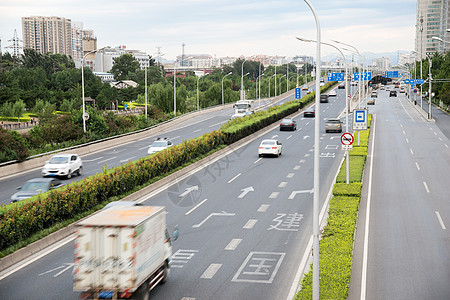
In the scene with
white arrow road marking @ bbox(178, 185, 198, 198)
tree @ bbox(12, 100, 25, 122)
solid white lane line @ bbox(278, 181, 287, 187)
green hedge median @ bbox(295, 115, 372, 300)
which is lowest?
white arrow road marking @ bbox(178, 185, 198, 198)

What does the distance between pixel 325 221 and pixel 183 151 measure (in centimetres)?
1405

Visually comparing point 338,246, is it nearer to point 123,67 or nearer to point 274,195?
point 274,195

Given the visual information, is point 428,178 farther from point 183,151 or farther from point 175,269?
point 175,269

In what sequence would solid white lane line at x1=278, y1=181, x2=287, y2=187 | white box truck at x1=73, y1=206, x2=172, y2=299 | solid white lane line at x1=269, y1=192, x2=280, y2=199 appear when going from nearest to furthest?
white box truck at x1=73, y1=206, x2=172, y2=299
solid white lane line at x1=269, y1=192, x2=280, y2=199
solid white lane line at x1=278, y1=181, x2=287, y2=187

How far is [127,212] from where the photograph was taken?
504 inches

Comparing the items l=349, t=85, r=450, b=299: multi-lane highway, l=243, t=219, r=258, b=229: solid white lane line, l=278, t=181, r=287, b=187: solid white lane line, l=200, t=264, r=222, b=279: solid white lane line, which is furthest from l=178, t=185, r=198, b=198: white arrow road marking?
l=200, t=264, r=222, b=279: solid white lane line

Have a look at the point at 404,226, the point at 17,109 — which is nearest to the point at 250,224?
the point at 404,226

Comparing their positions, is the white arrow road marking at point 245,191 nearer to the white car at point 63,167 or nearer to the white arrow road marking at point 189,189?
the white arrow road marking at point 189,189

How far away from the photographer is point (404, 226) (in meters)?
20.8

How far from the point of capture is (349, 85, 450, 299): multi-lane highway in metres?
14.5

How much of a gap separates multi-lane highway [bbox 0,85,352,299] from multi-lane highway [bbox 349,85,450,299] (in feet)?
7.07

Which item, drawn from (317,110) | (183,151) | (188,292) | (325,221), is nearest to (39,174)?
(183,151)

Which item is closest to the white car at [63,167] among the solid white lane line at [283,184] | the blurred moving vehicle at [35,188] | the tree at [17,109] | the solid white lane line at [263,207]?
the blurred moving vehicle at [35,188]

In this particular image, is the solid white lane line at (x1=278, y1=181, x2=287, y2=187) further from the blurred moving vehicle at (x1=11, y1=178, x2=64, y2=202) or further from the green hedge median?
the blurred moving vehicle at (x1=11, y1=178, x2=64, y2=202)
